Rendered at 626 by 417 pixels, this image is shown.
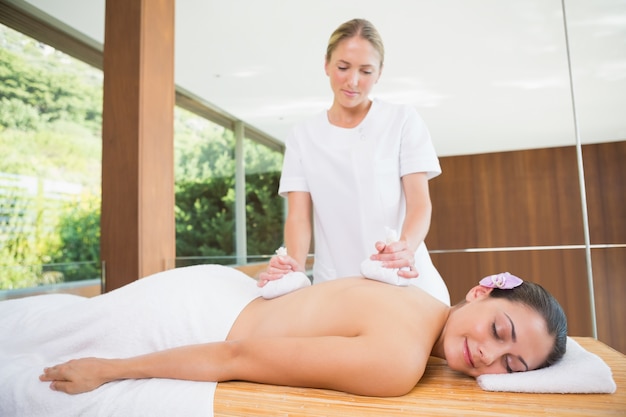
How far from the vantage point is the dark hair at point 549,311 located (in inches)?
44.6

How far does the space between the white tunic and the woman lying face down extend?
17.2 inches

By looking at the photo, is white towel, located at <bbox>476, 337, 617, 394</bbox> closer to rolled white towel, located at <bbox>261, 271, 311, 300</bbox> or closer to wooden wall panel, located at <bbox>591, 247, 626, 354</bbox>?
rolled white towel, located at <bbox>261, 271, 311, 300</bbox>

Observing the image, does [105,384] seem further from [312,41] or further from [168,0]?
[312,41]

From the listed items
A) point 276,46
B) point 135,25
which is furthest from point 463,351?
point 276,46

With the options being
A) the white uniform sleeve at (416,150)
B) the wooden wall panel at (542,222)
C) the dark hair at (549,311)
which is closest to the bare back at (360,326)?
the dark hair at (549,311)

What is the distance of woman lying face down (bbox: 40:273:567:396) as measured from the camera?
1009 millimetres

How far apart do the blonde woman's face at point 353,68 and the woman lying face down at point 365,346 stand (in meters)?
0.71

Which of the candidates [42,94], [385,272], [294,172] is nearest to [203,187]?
[42,94]

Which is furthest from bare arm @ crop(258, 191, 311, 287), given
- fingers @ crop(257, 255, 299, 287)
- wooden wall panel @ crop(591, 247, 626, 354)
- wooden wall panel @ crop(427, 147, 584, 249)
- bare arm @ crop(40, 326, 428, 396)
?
wooden wall panel @ crop(427, 147, 584, 249)

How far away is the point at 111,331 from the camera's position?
1.28 meters

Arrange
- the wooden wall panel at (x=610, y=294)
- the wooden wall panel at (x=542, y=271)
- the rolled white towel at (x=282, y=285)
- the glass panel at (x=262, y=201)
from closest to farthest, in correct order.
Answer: the rolled white towel at (x=282, y=285), the wooden wall panel at (x=610, y=294), the wooden wall panel at (x=542, y=271), the glass panel at (x=262, y=201)

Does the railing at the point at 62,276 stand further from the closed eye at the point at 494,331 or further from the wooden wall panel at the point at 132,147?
the closed eye at the point at 494,331

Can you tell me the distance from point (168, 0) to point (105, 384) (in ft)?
7.37

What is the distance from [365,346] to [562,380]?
0.44 m
